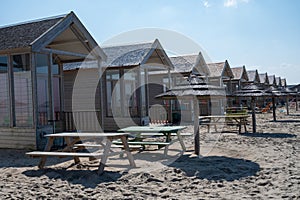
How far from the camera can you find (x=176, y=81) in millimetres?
20891

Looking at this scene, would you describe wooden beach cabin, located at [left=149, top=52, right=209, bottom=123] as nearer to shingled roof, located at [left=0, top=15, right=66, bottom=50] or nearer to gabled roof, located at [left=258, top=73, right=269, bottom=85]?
shingled roof, located at [left=0, top=15, right=66, bottom=50]

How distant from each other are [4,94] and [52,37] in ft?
8.67

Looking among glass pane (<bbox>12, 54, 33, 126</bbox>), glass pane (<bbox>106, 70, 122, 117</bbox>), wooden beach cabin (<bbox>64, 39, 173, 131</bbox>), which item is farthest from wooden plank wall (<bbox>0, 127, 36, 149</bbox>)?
glass pane (<bbox>106, 70, 122, 117</bbox>)

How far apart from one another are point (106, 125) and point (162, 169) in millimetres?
8452

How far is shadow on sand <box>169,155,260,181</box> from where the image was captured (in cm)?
595

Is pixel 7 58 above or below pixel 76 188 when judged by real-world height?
above

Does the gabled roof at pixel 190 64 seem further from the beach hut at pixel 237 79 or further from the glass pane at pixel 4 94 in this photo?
the glass pane at pixel 4 94

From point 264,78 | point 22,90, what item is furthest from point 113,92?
point 264,78

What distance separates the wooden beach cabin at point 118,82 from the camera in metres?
13.9

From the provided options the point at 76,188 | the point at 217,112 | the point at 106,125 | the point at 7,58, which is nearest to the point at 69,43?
the point at 7,58

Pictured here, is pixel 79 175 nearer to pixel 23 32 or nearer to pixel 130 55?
pixel 23 32

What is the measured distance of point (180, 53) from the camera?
872 inches

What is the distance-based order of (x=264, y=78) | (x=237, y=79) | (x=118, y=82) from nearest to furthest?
(x=118, y=82)
(x=237, y=79)
(x=264, y=78)

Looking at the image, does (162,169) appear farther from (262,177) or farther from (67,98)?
(67,98)
